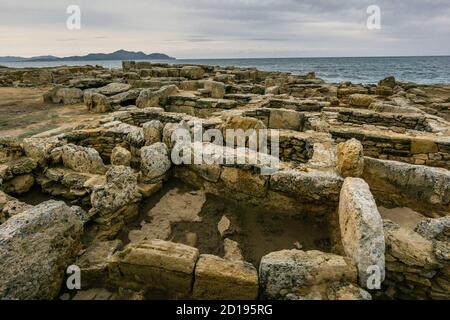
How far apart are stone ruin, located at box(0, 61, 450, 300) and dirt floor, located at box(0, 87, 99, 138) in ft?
4.77

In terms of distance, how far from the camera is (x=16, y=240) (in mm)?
2553

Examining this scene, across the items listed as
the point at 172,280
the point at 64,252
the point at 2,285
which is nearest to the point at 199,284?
the point at 172,280

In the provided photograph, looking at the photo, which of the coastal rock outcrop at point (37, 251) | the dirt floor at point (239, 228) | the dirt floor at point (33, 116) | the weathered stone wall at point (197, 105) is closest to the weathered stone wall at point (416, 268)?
the dirt floor at point (239, 228)

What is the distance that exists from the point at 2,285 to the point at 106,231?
132 centimetres

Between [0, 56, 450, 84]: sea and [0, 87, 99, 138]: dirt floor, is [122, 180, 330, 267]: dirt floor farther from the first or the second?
[0, 56, 450, 84]: sea

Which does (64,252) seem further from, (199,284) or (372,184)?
(372,184)

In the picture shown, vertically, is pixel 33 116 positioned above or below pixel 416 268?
above

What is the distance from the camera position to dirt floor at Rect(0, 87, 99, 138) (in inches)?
279

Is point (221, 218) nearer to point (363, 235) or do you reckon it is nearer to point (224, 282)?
point (224, 282)

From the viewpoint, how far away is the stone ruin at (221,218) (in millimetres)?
2617

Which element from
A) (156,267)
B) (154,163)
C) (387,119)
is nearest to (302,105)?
(387,119)

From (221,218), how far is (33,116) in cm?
784

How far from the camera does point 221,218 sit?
4.05 m
